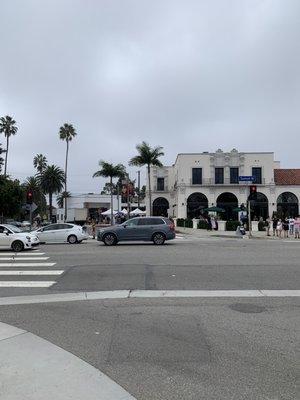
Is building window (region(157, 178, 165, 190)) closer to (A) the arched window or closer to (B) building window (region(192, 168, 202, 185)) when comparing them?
(B) building window (region(192, 168, 202, 185))

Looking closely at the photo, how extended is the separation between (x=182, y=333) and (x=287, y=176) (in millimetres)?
67374

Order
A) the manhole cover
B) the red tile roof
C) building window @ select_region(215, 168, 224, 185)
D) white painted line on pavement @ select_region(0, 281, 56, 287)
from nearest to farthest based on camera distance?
the manhole cover → white painted line on pavement @ select_region(0, 281, 56, 287) → the red tile roof → building window @ select_region(215, 168, 224, 185)

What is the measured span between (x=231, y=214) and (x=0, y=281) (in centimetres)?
6019

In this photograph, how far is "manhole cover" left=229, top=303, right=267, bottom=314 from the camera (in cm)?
938

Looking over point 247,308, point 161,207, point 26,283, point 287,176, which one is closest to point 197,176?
point 161,207

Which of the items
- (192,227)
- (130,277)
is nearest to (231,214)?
(192,227)

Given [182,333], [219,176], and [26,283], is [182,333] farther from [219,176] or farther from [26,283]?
[219,176]

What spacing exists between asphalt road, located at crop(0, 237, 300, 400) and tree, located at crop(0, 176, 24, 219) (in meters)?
44.9

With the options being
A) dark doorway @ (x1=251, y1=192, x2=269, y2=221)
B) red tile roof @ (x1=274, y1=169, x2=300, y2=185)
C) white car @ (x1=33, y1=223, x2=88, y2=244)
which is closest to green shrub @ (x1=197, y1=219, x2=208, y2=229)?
white car @ (x1=33, y1=223, x2=88, y2=244)

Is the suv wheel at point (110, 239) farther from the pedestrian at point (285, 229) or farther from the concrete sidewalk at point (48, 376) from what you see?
the concrete sidewalk at point (48, 376)

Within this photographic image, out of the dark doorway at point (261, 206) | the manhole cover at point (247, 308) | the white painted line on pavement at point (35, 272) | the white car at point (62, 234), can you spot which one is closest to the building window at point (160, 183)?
the dark doorway at point (261, 206)

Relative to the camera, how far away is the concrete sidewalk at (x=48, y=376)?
520cm

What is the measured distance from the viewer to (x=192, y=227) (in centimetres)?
5397

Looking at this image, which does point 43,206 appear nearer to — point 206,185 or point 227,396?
point 206,185
